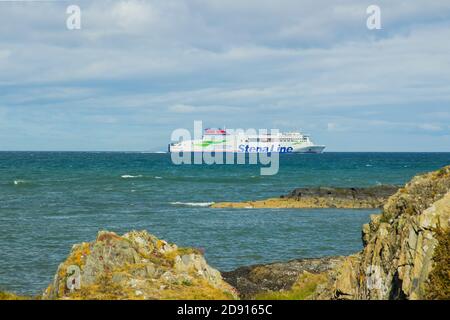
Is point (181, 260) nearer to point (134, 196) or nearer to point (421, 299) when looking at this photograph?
point (421, 299)

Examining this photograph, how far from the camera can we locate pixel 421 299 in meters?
8.71

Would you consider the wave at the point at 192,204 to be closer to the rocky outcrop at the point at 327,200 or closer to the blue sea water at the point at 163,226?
the blue sea water at the point at 163,226

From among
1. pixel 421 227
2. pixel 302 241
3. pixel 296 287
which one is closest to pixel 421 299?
pixel 421 227

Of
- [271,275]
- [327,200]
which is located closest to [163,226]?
[271,275]

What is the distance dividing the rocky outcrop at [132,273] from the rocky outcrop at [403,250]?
2652mm

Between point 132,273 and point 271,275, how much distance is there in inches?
391

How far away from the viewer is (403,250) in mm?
9500

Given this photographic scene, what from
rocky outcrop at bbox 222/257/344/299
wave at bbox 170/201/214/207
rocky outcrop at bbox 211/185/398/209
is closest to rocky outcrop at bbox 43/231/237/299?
rocky outcrop at bbox 222/257/344/299

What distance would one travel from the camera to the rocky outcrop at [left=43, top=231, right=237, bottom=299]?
35.2 ft

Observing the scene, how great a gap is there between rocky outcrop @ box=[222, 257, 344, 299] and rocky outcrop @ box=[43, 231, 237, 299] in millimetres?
5986

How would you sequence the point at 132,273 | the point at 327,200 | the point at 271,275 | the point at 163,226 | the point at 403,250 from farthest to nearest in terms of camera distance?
the point at 327,200 → the point at 163,226 → the point at 271,275 → the point at 132,273 → the point at 403,250

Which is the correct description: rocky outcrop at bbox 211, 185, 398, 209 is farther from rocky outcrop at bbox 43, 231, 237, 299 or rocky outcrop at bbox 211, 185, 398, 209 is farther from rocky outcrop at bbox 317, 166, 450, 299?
rocky outcrop at bbox 317, 166, 450, 299

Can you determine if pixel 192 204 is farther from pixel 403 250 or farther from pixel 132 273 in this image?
pixel 403 250
